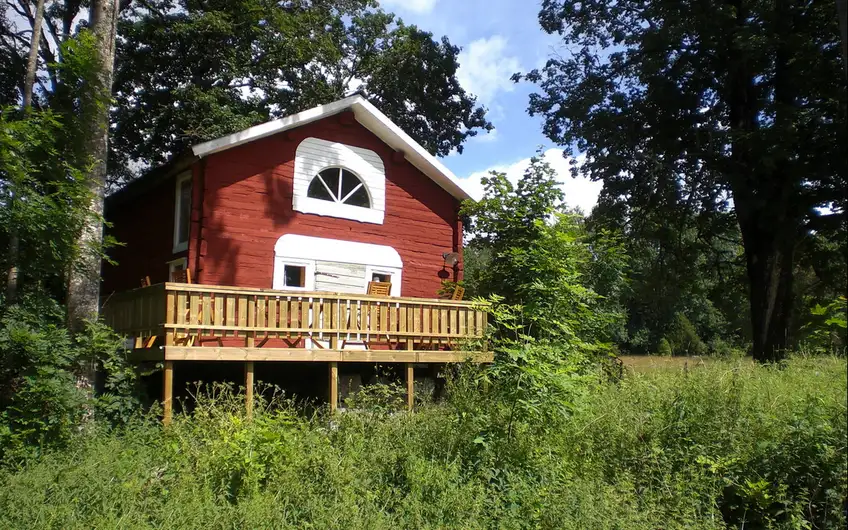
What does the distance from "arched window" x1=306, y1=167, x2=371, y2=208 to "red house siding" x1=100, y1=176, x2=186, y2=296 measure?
3.20 m

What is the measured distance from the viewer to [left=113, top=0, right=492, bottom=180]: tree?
20344 millimetres

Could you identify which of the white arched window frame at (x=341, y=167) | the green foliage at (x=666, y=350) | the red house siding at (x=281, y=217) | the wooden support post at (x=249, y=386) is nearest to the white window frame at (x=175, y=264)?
the red house siding at (x=281, y=217)

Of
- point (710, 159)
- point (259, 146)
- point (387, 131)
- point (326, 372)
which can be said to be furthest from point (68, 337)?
point (710, 159)

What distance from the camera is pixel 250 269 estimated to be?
13820 millimetres

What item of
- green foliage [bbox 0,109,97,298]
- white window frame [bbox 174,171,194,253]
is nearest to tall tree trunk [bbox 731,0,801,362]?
green foliage [bbox 0,109,97,298]

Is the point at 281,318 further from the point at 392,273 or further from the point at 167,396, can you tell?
the point at 392,273

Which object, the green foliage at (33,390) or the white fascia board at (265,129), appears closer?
the green foliage at (33,390)

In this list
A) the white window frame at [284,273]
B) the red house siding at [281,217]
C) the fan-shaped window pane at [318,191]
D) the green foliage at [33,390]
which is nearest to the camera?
the green foliage at [33,390]

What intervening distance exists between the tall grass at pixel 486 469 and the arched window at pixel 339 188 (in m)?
7.77

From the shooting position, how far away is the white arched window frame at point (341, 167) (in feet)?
48.2

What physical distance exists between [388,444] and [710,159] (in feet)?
41.0

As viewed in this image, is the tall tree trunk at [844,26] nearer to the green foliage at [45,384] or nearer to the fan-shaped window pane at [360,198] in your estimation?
the green foliage at [45,384]

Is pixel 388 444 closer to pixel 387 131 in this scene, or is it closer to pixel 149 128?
pixel 387 131

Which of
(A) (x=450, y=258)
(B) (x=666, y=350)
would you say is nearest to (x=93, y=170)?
(A) (x=450, y=258)
